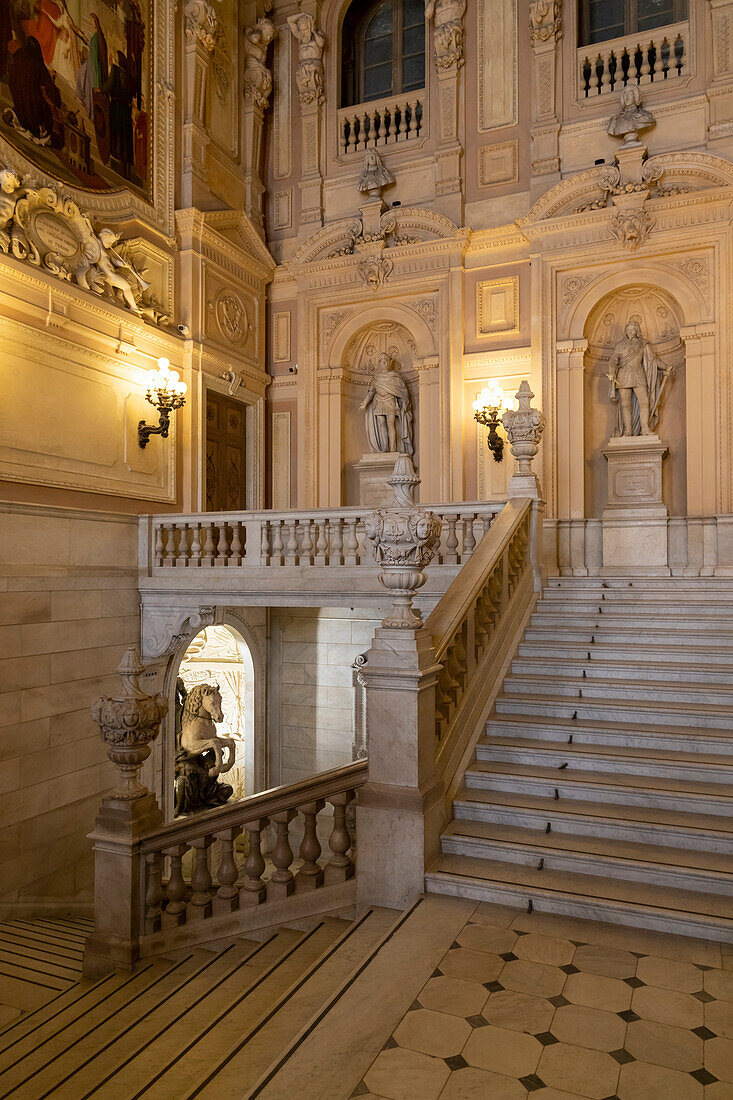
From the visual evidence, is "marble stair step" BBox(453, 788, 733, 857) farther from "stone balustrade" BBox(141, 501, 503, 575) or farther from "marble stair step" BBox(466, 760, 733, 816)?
"stone balustrade" BBox(141, 501, 503, 575)

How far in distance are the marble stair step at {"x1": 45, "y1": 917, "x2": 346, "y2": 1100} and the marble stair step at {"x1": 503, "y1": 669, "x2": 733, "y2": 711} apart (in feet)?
7.30

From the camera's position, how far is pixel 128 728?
4.83 metres

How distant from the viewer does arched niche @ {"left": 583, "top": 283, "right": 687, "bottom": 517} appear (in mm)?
9633

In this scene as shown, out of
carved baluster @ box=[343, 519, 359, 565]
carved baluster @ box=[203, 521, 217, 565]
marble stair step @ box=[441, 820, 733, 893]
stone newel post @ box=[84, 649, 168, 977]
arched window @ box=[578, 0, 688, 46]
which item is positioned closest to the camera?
marble stair step @ box=[441, 820, 733, 893]

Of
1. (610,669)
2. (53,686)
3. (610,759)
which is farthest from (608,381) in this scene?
(53,686)

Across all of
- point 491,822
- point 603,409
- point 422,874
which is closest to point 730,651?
point 491,822

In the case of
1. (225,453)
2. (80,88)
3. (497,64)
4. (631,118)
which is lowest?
(225,453)

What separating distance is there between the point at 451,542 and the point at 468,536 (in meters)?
0.18

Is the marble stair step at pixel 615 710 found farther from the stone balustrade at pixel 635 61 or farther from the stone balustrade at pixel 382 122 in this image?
the stone balustrade at pixel 382 122

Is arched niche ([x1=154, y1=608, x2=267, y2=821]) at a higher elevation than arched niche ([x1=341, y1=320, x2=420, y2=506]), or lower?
lower

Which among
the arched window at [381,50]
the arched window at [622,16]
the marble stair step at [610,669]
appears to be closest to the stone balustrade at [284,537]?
the marble stair step at [610,669]

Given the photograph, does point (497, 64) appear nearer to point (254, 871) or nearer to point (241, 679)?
point (241, 679)

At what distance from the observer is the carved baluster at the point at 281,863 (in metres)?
4.37

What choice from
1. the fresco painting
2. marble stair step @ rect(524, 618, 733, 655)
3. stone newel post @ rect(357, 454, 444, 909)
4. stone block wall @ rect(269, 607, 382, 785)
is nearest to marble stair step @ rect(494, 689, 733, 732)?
marble stair step @ rect(524, 618, 733, 655)
